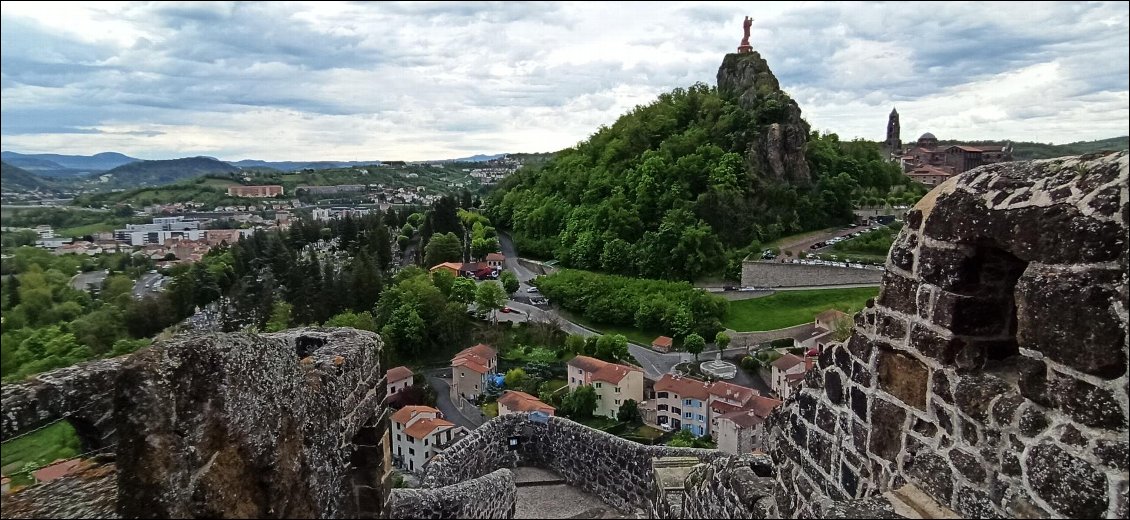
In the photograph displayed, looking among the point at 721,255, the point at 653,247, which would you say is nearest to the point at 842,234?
the point at 721,255

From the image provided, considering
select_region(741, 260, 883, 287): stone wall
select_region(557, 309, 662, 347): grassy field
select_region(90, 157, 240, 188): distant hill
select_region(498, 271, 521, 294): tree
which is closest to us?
select_region(90, 157, 240, 188): distant hill

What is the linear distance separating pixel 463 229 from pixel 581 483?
149 ft

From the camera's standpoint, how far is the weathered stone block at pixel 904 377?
2682 mm

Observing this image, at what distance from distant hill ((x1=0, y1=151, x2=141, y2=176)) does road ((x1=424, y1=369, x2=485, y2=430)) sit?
67.7ft

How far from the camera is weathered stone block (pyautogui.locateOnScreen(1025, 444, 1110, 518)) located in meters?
1.92

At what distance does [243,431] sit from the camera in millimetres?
2922

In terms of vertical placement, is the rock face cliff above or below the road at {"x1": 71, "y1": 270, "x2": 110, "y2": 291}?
above

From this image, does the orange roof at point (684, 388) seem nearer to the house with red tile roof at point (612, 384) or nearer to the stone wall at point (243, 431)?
the house with red tile roof at point (612, 384)

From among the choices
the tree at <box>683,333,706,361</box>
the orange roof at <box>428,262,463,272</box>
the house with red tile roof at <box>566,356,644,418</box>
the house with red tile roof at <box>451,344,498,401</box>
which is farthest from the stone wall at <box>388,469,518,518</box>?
the orange roof at <box>428,262,463,272</box>

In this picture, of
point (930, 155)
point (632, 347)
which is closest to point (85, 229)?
point (632, 347)

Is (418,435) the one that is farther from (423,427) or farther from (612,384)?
(612,384)

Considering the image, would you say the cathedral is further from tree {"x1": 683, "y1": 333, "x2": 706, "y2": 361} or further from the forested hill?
tree {"x1": 683, "y1": 333, "x2": 706, "y2": 361}

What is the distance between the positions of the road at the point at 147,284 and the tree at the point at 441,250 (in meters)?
42.4

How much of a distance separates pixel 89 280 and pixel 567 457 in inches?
243
